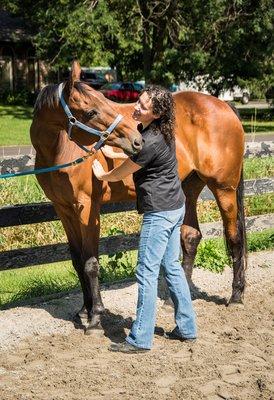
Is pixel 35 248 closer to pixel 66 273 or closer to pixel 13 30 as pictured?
pixel 66 273

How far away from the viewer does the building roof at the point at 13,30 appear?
39.6 m

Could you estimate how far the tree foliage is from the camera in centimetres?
2569

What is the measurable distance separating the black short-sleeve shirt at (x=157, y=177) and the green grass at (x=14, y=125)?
56.8 ft

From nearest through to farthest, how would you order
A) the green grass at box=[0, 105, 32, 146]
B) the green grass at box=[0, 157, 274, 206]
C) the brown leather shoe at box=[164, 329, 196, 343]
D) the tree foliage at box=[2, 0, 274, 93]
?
the brown leather shoe at box=[164, 329, 196, 343]
the green grass at box=[0, 157, 274, 206]
the green grass at box=[0, 105, 32, 146]
the tree foliage at box=[2, 0, 274, 93]

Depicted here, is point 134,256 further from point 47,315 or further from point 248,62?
point 248,62

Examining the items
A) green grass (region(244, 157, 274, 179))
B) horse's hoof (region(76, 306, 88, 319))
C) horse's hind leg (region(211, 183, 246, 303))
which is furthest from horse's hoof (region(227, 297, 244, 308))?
green grass (region(244, 157, 274, 179))

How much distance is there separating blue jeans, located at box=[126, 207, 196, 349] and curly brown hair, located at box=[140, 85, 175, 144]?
59 centimetres

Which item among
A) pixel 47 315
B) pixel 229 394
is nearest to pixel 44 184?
pixel 47 315

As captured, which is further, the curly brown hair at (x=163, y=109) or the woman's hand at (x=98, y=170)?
the woman's hand at (x=98, y=170)

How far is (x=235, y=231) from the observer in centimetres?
624

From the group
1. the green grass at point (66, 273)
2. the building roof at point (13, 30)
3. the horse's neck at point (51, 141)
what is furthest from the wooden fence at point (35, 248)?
the building roof at point (13, 30)

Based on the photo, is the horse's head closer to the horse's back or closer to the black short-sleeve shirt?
the black short-sleeve shirt

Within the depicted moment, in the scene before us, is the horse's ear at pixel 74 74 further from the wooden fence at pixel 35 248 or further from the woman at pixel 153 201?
the wooden fence at pixel 35 248

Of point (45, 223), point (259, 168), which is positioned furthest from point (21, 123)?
point (45, 223)
